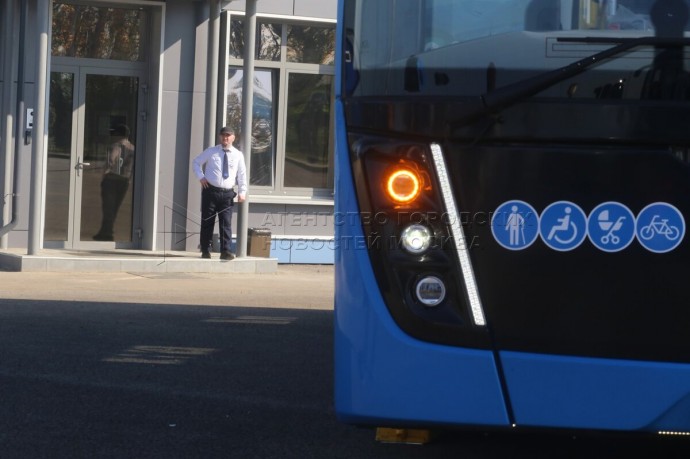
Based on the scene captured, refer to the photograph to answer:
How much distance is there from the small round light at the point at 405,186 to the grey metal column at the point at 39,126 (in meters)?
10.3

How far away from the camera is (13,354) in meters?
7.70

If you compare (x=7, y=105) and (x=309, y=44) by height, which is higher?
(x=309, y=44)

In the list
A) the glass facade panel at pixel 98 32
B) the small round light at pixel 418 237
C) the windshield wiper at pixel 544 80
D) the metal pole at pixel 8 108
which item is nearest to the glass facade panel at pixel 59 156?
the glass facade panel at pixel 98 32

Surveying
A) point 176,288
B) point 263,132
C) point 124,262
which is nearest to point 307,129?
point 263,132

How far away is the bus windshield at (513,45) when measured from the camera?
12.3ft

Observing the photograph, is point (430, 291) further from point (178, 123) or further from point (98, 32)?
point (98, 32)

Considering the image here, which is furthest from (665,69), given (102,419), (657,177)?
(102,419)

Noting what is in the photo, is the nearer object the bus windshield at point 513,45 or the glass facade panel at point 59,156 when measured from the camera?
the bus windshield at point 513,45

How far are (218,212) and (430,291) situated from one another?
10.9m

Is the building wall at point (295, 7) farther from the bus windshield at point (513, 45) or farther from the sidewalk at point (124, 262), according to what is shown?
the bus windshield at point (513, 45)

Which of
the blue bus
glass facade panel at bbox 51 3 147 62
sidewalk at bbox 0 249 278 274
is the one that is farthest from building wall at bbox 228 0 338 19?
the blue bus

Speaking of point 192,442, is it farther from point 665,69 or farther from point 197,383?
point 665,69

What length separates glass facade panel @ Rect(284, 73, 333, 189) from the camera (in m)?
16.7

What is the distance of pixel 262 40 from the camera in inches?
645
